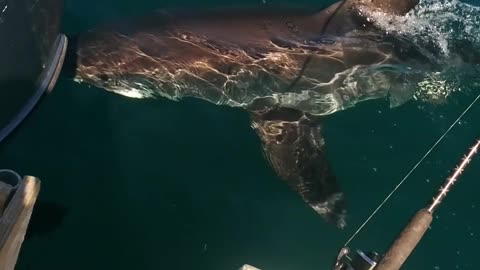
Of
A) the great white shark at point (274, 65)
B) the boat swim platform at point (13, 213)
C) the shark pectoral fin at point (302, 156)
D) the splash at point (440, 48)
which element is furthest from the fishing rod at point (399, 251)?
the splash at point (440, 48)

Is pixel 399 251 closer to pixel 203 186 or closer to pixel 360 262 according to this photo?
pixel 360 262

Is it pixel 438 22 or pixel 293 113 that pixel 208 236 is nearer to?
pixel 293 113

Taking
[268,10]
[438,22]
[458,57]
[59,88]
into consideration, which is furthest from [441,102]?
[59,88]

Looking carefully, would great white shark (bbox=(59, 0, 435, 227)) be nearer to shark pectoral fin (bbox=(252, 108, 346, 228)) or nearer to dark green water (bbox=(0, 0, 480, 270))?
shark pectoral fin (bbox=(252, 108, 346, 228))

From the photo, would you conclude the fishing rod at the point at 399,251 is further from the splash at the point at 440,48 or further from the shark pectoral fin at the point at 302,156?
the splash at the point at 440,48

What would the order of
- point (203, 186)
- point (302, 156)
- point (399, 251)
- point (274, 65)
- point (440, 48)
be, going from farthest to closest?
point (440, 48) < point (274, 65) < point (302, 156) < point (203, 186) < point (399, 251)

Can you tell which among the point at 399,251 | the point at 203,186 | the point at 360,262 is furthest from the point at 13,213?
the point at 203,186

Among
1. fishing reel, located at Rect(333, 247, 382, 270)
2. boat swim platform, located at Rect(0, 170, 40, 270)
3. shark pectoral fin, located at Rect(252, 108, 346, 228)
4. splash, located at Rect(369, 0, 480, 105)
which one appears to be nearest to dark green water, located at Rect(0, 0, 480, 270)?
shark pectoral fin, located at Rect(252, 108, 346, 228)
